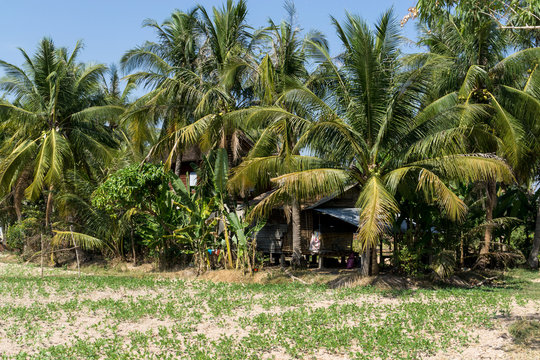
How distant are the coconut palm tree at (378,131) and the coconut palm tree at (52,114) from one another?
8.79m

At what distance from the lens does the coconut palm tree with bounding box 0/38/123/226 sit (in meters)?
17.7

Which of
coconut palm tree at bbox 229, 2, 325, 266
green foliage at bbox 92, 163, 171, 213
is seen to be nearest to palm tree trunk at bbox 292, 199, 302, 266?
coconut palm tree at bbox 229, 2, 325, 266

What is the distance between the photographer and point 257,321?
29.0 feet

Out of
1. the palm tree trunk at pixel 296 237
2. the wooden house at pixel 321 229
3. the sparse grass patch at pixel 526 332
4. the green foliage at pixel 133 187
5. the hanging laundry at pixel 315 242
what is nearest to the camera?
the sparse grass patch at pixel 526 332

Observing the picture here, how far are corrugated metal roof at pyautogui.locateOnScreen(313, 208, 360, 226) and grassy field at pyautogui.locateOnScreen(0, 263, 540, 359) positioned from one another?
13.5 feet

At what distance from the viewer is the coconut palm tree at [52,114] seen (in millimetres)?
17719

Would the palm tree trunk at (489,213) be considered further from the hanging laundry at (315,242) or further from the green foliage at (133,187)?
the green foliage at (133,187)

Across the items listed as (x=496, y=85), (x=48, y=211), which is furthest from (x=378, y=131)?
(x=48, y=211)

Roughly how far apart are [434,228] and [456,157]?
319 cm

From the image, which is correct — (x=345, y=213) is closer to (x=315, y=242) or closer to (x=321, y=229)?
(x=321, y=229)

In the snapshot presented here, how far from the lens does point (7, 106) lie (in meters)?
18.0

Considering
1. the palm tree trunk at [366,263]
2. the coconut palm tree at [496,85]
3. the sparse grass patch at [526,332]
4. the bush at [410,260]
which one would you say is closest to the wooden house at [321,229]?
the bush at [410,260]

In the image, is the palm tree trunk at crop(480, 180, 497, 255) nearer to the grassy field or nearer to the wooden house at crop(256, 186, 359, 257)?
the grassy field

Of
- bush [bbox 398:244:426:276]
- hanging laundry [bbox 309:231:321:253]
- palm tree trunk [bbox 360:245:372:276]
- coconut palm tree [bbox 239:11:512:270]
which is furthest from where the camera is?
hanging laundry [bbox 309:231:321:253]
